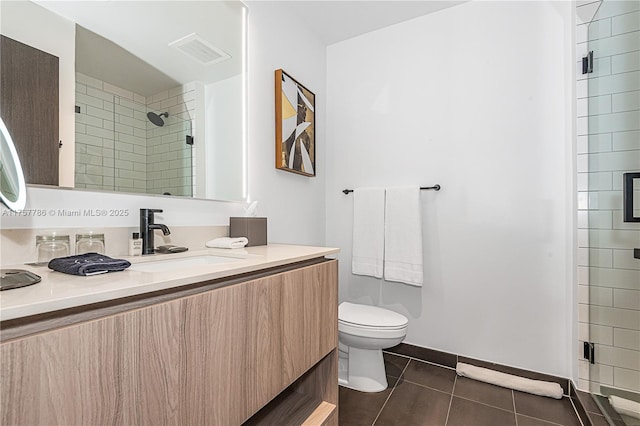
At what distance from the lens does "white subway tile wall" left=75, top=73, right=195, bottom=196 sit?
1.03 metres

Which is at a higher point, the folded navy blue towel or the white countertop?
the folded navy blue towel

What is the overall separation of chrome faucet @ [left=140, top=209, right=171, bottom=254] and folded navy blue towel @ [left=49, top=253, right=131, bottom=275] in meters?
0.34

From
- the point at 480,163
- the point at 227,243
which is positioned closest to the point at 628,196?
the point at 480,163

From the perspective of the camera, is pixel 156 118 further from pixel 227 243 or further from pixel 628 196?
pixel 628 196

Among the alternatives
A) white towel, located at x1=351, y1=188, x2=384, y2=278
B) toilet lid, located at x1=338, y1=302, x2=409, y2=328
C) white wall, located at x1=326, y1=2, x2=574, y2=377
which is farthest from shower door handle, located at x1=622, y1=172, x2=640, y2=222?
white towel, located at x1=351, y1=188, x2=384, y2=278

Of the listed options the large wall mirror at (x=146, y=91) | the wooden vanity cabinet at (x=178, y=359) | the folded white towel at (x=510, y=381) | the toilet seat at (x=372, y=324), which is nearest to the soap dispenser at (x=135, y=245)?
the large wall mirror at (x=146, y=91)

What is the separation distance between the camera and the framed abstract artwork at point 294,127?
187 cm

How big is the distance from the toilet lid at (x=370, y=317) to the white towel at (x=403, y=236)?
0.32 m

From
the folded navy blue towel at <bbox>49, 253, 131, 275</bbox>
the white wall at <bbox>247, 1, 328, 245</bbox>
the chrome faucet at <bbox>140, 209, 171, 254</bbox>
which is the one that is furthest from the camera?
the white wall at <bbox>247, 1, 328, 245</bbox>

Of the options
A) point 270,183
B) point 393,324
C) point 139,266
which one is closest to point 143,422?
point 139,266

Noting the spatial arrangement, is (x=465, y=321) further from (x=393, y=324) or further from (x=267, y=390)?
(x=267, y=390)

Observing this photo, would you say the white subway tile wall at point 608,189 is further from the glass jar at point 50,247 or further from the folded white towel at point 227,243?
the glass jar at point 50,247

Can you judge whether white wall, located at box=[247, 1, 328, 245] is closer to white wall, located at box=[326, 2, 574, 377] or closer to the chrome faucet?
white wall, located at box=[326, 2, 574, 377]

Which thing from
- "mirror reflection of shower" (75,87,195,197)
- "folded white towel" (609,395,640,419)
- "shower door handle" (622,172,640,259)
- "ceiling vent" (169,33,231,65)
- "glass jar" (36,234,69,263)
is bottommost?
"folded white towel" (609,395,640,419)
